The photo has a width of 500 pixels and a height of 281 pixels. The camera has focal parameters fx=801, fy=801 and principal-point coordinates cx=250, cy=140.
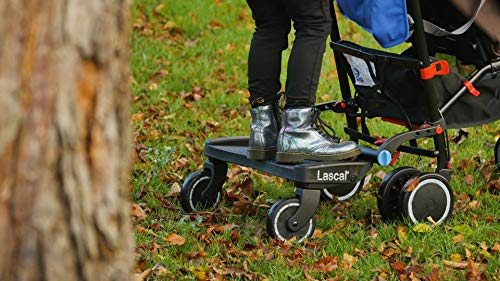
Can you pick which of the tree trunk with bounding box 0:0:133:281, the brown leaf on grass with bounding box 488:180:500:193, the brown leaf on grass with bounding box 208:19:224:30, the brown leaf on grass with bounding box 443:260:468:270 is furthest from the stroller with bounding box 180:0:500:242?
the brown leaf on grass with bounding box 208:19:224:30

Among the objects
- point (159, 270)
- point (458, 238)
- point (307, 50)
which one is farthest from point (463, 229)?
point (159, 270)

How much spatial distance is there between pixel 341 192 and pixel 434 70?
898 millimetres

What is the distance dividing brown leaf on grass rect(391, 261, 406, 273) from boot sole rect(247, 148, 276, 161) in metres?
0.79

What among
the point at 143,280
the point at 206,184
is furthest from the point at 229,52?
the point at 143,280

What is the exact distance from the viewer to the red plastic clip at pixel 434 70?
3.81 m

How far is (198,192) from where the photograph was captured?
4.20 metres

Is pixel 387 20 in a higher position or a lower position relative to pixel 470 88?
higher

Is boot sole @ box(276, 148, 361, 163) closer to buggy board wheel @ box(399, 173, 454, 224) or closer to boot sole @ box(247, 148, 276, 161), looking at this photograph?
boot sole @ box(247, 148, 276, 161)

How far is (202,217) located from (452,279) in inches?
53.5

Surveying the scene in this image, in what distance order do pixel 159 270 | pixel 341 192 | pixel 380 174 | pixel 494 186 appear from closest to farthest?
pixel 159 270 → pixel 341 192 → pixel 494 186 → pixel 380 174

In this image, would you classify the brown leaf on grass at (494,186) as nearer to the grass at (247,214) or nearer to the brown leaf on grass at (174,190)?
the grass at (247,214)

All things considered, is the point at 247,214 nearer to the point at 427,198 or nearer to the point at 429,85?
the point at 427,198

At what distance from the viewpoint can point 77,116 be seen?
1818 mm

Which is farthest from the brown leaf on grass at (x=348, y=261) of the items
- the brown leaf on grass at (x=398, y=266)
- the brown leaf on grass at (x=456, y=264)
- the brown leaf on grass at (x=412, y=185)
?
the brown leaf on grass at (x=412, y=185)
